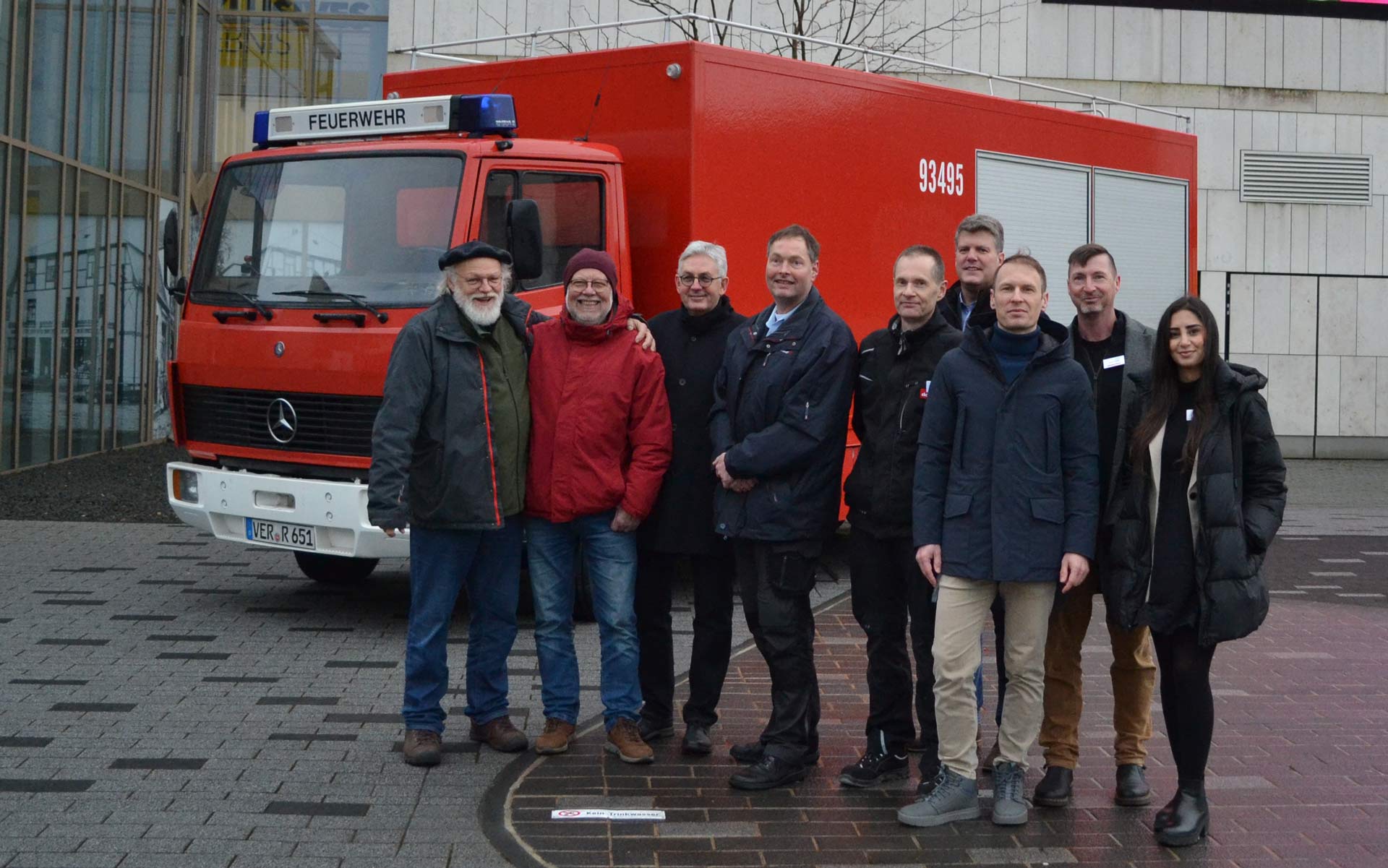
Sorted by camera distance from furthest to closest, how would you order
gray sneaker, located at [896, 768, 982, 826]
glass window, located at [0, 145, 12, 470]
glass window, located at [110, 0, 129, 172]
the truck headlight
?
glass window, located at [110, 0, 129, 172]
glass window, located at [0, 145, 12, 470]
the truck headlight
gray sneaker, located at [896, 768, 982, 826]

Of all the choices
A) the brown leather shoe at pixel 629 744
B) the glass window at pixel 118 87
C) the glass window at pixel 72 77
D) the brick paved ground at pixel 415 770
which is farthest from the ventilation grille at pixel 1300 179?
the brown leather shoe at pixel 629 744

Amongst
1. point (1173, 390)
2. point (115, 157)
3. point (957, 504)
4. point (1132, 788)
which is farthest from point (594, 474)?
point (115, 157)

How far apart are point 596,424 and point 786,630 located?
39.6 inches

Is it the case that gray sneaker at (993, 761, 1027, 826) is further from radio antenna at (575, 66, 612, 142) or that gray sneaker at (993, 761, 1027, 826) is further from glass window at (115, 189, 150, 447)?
glass window at (115, 189, 150, 447)

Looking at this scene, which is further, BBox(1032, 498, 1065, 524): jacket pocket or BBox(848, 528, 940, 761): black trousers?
BBox(848, 528, 940, 761): black trousers

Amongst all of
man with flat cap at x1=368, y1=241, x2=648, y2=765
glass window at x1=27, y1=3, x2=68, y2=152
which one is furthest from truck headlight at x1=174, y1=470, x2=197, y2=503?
glass window at x1=27, y1=3, x2=68, y2=152

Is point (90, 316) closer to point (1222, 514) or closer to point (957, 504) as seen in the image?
point (957, 504)

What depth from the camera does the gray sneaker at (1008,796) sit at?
4957mm

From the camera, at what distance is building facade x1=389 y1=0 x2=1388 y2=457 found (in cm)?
2053

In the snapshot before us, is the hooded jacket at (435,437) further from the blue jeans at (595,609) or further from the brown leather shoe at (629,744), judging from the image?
the brown leather shoe at (629,744)

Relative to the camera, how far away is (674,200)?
826 centimetres

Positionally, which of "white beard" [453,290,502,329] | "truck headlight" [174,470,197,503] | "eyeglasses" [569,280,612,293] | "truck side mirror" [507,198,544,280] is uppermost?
"truck side mirror" [507,198,544,280]

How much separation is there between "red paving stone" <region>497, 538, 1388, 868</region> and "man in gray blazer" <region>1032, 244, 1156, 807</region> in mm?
144

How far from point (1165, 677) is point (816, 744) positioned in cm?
130
